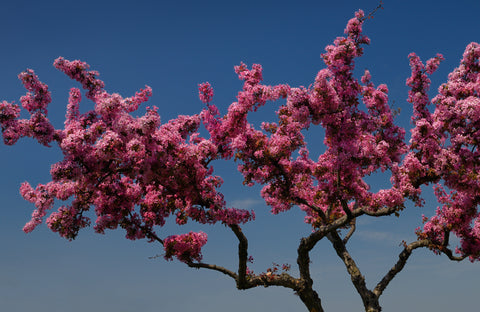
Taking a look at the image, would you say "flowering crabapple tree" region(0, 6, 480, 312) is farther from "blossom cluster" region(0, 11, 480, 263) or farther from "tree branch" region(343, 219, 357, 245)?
"tree branch" region(343, 219, 357, 245)

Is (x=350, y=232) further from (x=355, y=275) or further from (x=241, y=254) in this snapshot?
(x=241, y=254)

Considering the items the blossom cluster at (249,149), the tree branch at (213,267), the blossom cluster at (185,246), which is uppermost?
the blossom cluster at (249,149)

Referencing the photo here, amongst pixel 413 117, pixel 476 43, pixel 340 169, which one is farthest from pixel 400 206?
pixel 476 43

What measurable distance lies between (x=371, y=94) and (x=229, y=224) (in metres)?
8.30

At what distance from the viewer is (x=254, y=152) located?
56.1 ft

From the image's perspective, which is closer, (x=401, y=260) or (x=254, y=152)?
(x=254, y=152)

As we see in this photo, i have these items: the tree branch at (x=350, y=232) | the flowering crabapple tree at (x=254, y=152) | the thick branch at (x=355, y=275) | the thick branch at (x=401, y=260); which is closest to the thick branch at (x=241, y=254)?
the flowering crabapple tree at (x=254, y=152)

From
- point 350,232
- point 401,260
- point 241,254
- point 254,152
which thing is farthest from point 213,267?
point 401,260

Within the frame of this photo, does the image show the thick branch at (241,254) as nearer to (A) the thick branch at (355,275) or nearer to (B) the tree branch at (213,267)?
(B) the tree branch at (213,267)

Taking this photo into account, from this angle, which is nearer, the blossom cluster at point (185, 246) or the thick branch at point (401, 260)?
the blossom cluster at point (185, 246)

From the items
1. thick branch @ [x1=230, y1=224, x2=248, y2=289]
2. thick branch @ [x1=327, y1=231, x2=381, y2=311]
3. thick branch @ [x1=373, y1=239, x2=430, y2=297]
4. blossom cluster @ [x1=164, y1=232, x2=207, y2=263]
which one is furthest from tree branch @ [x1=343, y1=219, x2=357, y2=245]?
blossom cluster @ [x1=164, y1=232, x2=207, y2=263]

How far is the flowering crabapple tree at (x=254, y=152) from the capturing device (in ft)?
47.4

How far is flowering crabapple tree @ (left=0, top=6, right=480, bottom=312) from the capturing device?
569 inches

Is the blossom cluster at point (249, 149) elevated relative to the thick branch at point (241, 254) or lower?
elevated
